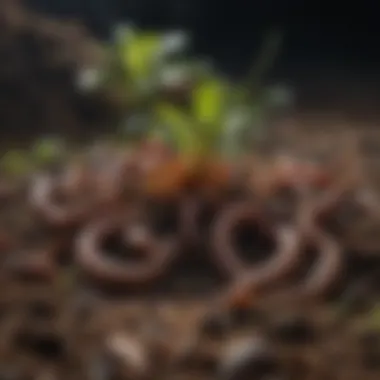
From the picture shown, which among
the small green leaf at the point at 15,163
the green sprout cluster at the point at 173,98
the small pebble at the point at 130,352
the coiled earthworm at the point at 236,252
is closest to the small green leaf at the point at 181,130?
the green sprout cluster at the point at 173,98

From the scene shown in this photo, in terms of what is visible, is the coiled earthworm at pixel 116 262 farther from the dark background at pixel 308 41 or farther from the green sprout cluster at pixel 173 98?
the dark background at pixel 308 41

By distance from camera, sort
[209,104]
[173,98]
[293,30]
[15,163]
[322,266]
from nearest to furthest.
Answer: [322,266] → [15,163] → [209,104] → [173,98] → [293,30]

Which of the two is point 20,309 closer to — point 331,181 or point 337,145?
point 331,181

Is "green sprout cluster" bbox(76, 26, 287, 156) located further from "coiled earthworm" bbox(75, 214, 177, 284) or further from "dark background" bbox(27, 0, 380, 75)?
"coiled earthworm" bbox(75, 214, 177, 284)

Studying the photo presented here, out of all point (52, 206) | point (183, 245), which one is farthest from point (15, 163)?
point (183, 245)

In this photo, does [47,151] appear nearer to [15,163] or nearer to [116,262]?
[15,163]

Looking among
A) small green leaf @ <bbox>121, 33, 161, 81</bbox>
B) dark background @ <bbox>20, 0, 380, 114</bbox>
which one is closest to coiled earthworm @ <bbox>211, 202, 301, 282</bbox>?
small green leaf @ <bbox>121, 33, 161, 81</bbox>

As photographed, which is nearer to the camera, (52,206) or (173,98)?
(52,206)
